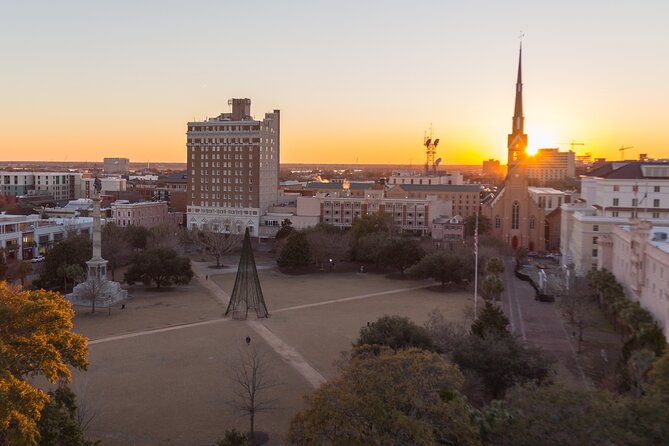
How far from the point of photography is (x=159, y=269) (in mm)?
57000

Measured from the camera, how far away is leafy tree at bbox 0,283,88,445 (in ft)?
55.0

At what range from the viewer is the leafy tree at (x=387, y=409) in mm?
16688

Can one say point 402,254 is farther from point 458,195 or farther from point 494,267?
point 458,195

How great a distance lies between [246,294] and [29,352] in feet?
90.1

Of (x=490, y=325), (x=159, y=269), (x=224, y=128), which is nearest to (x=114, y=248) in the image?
(x=159, y=269)

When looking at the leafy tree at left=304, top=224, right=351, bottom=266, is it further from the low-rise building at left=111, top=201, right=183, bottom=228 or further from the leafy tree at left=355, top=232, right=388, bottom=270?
the low-rise building at left=111, top=201, right=183, bottom=228

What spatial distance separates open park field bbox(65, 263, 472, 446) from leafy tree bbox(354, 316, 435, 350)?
341 centimetres

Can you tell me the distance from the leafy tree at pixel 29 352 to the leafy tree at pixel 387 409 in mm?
7547

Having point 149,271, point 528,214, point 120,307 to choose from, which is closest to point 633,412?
point 120,307

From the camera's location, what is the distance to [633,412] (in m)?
17.8

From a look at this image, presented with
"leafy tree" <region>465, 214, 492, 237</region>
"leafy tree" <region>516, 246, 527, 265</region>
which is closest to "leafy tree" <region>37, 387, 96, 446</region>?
"leafy tree" <region>516, 246, 527, 265</region>

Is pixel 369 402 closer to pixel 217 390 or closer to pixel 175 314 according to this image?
pixel 217 390

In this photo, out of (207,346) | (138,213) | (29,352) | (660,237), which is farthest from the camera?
(138,213)

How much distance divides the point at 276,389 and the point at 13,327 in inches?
533
